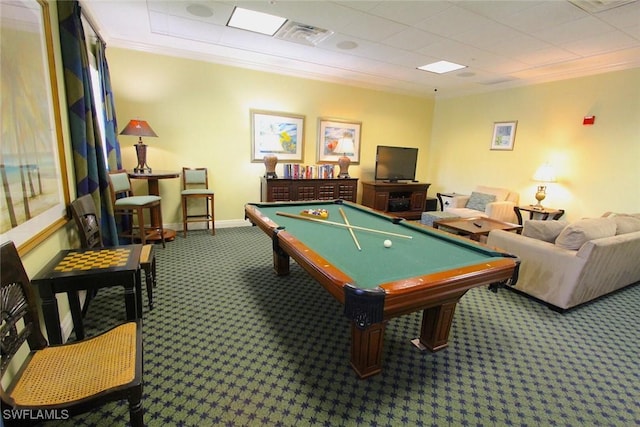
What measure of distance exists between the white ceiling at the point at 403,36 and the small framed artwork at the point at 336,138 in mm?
881

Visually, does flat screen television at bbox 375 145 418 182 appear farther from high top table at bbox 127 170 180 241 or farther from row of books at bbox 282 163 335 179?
high top table at bbox 127 170 180 241

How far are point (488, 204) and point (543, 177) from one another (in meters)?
0.84

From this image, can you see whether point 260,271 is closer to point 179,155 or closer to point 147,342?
point 147,342

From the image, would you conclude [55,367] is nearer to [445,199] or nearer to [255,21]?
[255,21]

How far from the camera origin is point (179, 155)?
4480mm

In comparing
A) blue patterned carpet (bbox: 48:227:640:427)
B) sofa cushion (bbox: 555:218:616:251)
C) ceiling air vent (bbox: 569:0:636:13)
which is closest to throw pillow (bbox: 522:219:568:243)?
sofa cushion (bbox: 555:218:616:251)

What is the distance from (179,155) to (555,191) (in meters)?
5.96

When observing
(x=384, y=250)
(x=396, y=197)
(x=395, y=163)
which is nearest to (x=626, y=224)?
(x=384, y=250)

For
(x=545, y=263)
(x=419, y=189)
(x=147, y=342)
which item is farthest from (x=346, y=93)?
(x=147, y=342)

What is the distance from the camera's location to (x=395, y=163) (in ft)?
19.4

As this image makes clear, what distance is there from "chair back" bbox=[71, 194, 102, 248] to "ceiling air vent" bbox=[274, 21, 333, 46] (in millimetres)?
2640

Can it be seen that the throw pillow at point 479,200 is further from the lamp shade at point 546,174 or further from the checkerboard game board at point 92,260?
the checkerboard game board at point 92,260

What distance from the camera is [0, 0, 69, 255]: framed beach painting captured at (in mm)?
1310

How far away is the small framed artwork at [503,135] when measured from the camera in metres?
5.16
